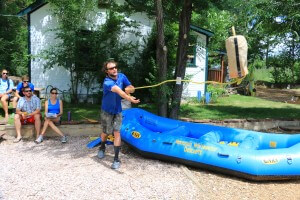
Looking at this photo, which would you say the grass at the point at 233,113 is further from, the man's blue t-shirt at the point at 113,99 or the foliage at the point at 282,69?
the foliage at the point at 282,69

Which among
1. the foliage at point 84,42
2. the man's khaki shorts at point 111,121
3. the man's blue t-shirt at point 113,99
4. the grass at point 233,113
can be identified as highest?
the foliage at point 84,42

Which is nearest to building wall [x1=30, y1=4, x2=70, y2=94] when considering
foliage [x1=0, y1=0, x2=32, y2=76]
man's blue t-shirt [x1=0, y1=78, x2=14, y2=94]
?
man's blue t-shirt [x1=0, y1=78, x2=14, y2=94]

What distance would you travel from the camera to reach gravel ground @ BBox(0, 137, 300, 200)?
472 centimetres

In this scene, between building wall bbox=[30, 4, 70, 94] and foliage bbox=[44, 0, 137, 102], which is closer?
foliage bbox=[44, 0, 137, 102]

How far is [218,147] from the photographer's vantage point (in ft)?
18.9

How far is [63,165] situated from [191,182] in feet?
7.10

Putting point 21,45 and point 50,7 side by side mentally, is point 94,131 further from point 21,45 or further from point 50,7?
point 21,45

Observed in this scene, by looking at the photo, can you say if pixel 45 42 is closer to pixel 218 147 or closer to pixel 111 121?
pixel 111 121

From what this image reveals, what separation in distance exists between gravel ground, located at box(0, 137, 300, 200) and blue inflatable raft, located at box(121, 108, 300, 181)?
18cm

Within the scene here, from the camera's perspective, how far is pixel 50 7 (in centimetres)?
1252

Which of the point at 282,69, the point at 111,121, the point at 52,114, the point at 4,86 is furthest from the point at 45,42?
the point at 282,69

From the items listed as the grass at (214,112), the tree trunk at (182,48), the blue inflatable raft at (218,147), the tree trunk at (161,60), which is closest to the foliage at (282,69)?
the grass at (214,112)

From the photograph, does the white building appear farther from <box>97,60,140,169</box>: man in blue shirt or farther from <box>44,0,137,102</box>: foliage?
<box>97,60,140,169</box>: man in blue shirt

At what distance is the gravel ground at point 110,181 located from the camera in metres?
4.72
